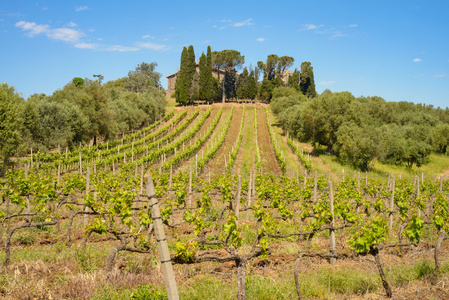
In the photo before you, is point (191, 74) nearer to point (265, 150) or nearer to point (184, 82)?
point (184, 82)

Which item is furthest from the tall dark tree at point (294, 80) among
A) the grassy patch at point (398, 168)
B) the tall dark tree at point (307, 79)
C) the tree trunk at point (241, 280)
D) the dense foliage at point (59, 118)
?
the tree trunk at point (241, 280)

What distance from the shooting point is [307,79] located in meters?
84.9

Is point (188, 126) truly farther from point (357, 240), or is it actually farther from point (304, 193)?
point (357, 240)

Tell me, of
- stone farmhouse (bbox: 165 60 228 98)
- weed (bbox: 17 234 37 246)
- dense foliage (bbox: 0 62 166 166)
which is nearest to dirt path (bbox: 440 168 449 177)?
weed (bbox: 17 234 37 246)

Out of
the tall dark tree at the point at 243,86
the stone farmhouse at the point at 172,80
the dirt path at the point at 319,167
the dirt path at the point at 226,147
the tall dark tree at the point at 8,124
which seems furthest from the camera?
the stone farmhouse at the point at 172,80

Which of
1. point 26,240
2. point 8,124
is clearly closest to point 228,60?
point 8,124

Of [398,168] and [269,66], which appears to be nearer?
[398,168]

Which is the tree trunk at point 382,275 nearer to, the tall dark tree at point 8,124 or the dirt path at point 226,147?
the dirt path at point 226,147

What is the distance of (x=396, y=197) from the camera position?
1150 centimetres

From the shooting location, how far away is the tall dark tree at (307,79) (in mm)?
83625

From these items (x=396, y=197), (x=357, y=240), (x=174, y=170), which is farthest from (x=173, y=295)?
(x=174, y=170)

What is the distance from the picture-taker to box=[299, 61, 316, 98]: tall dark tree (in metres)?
83.6

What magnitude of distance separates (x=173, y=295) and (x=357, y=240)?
3.48 m

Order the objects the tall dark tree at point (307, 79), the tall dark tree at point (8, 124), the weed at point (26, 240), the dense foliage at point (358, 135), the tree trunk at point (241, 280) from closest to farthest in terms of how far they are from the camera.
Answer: the tree trunk at point (241, 280) < the weed at point (26, 240) < the tall dark tree at point (8, 124) < the dense foliage at point (358, 135) < the tall dark tree at point (307, 79)
